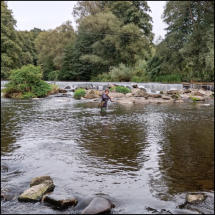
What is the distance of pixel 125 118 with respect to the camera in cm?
1406

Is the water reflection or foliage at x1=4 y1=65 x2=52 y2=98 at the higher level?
foliage at x1=4 y1=65 x2=52 y2=98

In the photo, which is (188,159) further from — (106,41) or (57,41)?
(57,41)

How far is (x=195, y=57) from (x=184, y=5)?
6519mm

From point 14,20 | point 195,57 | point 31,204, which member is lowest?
point 31,204

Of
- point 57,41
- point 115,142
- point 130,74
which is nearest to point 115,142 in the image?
point 115,142

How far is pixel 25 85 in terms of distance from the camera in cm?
2595

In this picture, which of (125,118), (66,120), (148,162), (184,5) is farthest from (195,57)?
(148,162)

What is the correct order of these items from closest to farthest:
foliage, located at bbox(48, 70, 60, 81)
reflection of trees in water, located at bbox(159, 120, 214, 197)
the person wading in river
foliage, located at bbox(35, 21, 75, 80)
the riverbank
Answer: reflection of trees in water, located at bbox(159, 120, 214, 197)
the person wading in river
the riverbank
foliage, located at bbox(48, 70, 60, 81)
foliage, located at bbox(35, 21, 75, 80)

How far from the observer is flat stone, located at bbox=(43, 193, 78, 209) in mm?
4699

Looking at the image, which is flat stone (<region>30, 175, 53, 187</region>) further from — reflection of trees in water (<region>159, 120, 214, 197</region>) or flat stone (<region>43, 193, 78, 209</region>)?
reflection of trees in water (<region>159, 120, 214, 197</region>)

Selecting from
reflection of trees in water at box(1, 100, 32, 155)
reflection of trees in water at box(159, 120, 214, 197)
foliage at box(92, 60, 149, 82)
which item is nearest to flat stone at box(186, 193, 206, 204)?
reflection of trees in water at box(159, 120, 214, 197)

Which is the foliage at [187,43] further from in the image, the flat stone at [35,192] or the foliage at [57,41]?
the flat stone at [35,192]

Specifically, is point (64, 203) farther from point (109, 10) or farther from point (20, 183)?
point (109, 10)

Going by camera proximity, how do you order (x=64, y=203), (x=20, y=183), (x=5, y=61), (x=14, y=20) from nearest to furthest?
(x=64, y=203) < (x=20, y=183) < (x=5, y=61) < (x=14, y=20)
